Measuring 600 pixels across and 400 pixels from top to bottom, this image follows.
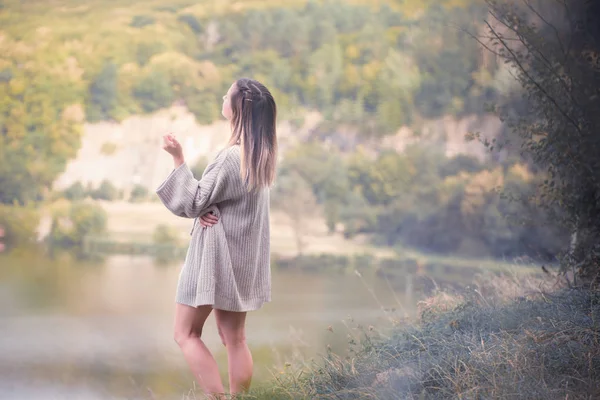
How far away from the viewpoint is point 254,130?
8.12 ft

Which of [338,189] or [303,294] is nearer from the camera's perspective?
[303,294]

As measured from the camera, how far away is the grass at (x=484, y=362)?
2273 millimetres

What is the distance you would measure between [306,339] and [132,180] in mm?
3193

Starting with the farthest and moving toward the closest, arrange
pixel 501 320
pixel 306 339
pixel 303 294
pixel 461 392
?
pixel 303 294 → pixel 306 339 → pixel 501 320 → pixel 461 392

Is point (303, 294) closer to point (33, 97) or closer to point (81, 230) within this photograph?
point (81, 230)

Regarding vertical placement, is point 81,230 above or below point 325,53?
below

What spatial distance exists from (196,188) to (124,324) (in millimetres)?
4031

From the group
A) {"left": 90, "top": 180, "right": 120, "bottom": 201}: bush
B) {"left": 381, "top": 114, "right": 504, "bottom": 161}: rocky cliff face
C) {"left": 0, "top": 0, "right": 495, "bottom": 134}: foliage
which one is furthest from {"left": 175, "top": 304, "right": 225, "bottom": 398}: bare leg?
{"left": 381, "top": 114, "right": 504, "bottom": 161}: rocky cliff face

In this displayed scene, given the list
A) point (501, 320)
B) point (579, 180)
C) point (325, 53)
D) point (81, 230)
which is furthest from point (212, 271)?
point (325, 53)

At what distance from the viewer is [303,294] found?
282 inches

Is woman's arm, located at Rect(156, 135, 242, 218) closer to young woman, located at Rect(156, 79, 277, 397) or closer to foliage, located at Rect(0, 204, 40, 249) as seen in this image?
young woman, located at Rect(156, 79, 277, 397)

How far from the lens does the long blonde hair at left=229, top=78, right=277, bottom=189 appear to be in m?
2.44

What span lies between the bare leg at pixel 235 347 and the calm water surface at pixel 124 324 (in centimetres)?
121

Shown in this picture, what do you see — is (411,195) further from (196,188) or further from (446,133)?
(196,188)
